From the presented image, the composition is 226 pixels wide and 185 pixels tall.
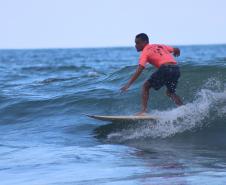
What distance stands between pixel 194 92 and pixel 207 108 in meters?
2.64

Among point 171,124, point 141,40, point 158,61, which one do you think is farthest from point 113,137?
point 141,40

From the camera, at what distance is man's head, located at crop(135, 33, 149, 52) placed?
1077 cm

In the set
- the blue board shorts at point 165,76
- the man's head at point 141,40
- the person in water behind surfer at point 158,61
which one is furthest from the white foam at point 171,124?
the man's head at point 141,40

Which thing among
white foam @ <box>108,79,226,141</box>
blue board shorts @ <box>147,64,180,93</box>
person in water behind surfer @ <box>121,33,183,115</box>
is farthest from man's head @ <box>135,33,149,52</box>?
white foam @ <box>108,79,226,141</box>

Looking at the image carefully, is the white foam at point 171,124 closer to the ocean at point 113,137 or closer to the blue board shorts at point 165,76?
the ocean at point 113,137

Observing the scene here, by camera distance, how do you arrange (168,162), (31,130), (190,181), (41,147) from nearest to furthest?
1. (190,181)
2. (168,162)
3. (41,147)
4. (31,130)

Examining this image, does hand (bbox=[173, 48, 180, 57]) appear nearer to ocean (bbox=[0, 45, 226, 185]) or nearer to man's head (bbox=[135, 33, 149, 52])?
man's head (bbox=[135, 33, 149, 52])

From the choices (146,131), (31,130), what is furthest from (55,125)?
(146,131)

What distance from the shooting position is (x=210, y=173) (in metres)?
7.28

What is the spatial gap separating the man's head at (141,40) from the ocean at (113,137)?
1.36 meters

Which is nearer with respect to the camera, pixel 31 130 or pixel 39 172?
pixel 39 172

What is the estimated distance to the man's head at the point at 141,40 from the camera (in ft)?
35.3

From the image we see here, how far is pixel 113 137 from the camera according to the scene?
11.3 metres

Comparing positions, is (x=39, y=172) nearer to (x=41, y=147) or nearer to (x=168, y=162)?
(x=168, y=162)
